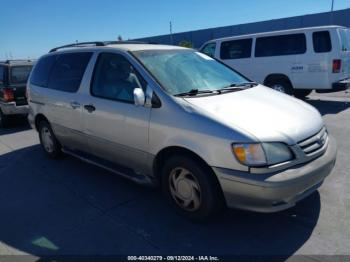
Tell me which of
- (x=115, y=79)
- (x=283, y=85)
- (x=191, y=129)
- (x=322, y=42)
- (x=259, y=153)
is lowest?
(x=283, y=85)

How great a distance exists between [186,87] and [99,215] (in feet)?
5.54

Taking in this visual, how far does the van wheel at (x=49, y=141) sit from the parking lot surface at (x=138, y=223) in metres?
0.78

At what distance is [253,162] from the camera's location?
9.52 feet

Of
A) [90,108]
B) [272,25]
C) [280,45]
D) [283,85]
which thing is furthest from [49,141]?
[272,25]

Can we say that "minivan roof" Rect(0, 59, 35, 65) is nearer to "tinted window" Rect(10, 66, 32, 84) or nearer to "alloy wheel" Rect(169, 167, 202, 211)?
"tinted window" Rect(10, 66, 32, 84)

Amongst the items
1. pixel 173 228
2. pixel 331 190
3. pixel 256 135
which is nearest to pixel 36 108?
pixel 173 228

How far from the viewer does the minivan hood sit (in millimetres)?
3027

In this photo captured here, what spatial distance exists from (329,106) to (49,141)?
721 cm

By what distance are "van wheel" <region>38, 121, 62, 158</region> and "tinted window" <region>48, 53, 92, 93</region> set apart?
752mm

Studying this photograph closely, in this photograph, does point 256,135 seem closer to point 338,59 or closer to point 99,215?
point 99,215

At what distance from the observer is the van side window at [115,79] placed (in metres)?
3.86

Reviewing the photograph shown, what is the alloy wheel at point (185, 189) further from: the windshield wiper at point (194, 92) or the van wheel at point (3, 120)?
the van wheel at point (3, 120)

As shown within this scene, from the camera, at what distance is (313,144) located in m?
3.24

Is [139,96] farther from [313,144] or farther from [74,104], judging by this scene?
[313,144]
